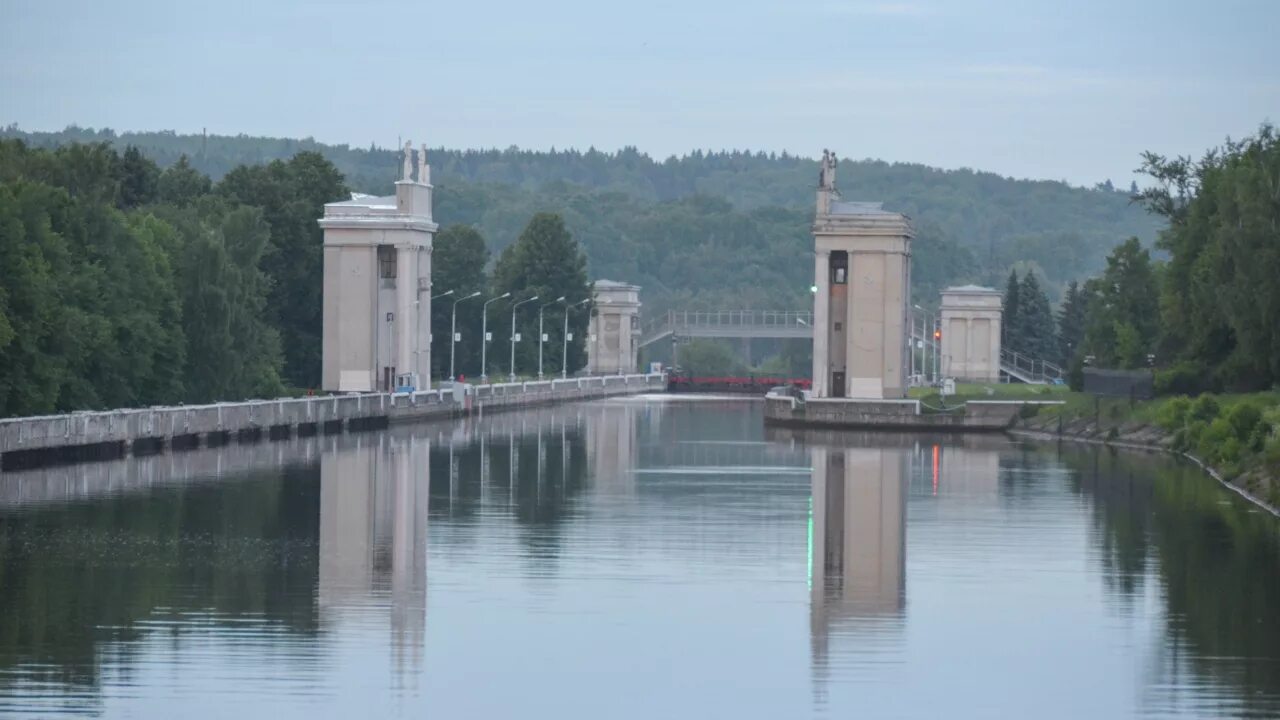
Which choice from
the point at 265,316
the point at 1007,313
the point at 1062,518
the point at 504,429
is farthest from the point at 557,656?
the point at 1007,313

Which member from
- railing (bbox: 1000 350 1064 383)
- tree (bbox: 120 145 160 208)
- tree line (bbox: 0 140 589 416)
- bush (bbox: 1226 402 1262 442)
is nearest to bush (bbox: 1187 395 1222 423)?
bush (bbox: 1226 402 1262 442)

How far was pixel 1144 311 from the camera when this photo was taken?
88000 millimetres

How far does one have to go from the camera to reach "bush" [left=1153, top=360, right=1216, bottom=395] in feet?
226

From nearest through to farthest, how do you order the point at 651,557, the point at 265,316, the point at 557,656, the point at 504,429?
the point at 557,656
the point at 651,557
the point at 504,429
the point at 265,316

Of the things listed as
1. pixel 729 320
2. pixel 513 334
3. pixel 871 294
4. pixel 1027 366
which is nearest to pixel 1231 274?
pixel 871 294

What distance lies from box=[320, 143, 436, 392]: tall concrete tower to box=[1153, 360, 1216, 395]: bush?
31212 millimetres

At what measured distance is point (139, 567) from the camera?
30109 mm

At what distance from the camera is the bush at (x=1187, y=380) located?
6881 centimetres

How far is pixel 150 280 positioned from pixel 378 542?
31264 mm

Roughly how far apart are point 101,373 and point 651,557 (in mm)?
29806

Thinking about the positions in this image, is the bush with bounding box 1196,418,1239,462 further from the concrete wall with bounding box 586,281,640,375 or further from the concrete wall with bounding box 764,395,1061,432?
the concrete wall with bounding box 586,281,640,375

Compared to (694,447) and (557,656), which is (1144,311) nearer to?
(694,447)

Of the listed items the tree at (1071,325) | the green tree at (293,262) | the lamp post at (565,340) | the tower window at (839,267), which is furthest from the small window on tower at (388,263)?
the tree at (1071,325)

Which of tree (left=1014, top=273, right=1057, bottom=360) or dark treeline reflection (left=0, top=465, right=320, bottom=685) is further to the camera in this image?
tree (left=1014, top=273, right=1057, bottom=360)
